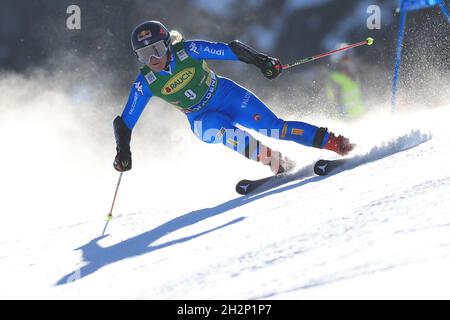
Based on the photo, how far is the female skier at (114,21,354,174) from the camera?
4.16 metres

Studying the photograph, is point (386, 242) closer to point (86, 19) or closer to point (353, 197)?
point (353, 197)

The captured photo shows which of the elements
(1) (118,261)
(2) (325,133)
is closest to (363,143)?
(2) (325,133)

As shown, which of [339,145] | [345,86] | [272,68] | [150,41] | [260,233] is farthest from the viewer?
[345,86]

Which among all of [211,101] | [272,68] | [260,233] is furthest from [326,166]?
[260,233]

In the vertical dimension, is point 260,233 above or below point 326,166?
below

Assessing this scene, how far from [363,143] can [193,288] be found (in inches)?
85.2

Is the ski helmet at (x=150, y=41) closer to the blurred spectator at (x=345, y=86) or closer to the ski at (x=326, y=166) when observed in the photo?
the ski at (x=326, y=166)

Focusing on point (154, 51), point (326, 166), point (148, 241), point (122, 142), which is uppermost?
point (154, 51)

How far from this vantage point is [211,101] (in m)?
4.37

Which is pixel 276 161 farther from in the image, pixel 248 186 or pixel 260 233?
pixel 260 233

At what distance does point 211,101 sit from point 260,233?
1490 mm

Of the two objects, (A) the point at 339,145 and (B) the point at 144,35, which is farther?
(A) the point at 339,145

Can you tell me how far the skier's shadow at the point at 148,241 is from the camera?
10.9ft

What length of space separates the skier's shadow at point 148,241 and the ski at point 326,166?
0.05 m
